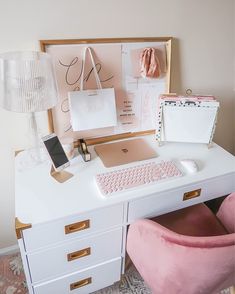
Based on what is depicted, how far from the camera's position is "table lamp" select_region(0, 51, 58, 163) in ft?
2.82

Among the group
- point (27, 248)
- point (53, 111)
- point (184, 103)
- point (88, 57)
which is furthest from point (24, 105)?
point (184, 103)

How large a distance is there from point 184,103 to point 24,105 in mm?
763

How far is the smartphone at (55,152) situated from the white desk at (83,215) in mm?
63

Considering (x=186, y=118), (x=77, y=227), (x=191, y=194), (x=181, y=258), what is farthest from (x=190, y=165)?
(x=77, y=227)

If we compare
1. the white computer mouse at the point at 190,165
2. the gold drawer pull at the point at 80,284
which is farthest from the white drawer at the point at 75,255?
the white computer mouse at the point at 190,165

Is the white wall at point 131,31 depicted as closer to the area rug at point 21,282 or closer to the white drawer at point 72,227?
the area rug at point 21,282

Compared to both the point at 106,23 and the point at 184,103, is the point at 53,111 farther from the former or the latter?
the point at 184,103

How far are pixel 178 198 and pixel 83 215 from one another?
45 cm

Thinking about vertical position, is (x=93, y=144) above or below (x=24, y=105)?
below

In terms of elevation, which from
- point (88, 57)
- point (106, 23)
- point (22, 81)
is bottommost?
point (22, 81)

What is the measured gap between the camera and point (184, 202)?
1.14m

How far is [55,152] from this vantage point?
1.06 meters

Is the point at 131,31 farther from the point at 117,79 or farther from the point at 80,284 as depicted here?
→ the point at 80,284

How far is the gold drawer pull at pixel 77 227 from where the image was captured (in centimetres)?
93
